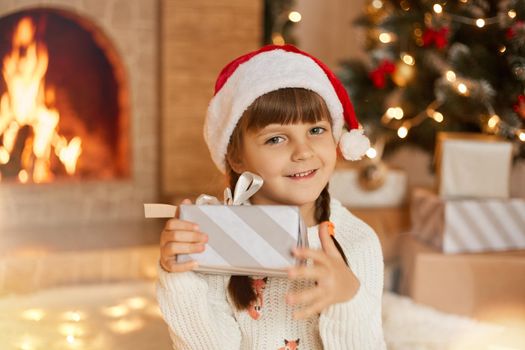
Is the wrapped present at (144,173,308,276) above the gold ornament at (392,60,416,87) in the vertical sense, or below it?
below

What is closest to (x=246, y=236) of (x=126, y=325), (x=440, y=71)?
(x=126, y=325)

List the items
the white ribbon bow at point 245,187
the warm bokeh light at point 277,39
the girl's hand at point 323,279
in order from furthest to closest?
the warm bokeh light at point 277,39 < the white ribbon bow at point 245,187 < the girl's hand at point 323,279

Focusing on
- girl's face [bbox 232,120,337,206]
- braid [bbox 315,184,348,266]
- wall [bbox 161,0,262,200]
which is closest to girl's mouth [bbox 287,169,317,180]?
girl's face [bbox 232,120,337,206]

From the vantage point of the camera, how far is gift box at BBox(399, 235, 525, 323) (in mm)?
1815

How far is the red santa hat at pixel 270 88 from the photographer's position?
3.42 feet

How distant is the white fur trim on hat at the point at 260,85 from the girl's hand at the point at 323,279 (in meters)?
0.26

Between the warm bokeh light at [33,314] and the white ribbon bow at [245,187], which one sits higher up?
the white ribbon bow at [245,187]

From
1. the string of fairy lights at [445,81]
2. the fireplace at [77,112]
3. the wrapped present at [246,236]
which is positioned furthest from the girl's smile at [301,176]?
the fireplace at [77,112]

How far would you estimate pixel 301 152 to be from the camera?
1.01m

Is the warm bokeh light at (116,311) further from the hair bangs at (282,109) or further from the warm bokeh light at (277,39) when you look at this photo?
the warm bokeh light at (277,39)

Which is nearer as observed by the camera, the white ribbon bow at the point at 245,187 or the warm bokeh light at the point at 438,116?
the white ribbon bow at the point at 245,187

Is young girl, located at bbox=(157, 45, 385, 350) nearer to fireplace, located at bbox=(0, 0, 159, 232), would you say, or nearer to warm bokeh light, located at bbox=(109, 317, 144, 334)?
warm bokeh light, located at bbox=(109, 317, 144, 334)

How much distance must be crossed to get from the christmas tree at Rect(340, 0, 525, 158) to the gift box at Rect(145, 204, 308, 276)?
114 cm

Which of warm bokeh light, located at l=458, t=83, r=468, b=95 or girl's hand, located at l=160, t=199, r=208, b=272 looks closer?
girl's hand, located at l=160, t=199, r=208, b=272
